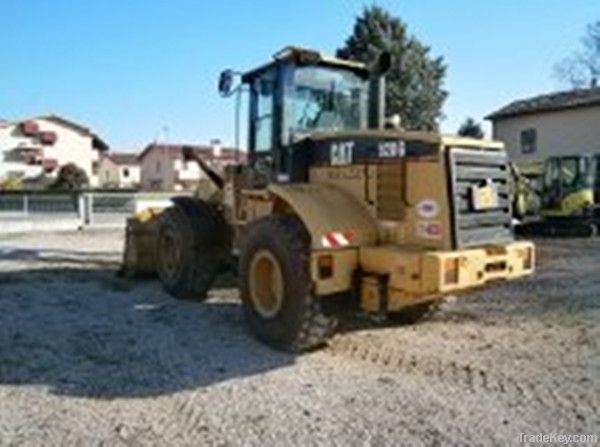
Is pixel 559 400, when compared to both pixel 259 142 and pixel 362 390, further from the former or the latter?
pixel 259 142

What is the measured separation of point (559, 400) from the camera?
6.66 meters

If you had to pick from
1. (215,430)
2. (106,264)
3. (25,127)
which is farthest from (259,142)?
(25,127)

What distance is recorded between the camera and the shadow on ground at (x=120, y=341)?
7.29m

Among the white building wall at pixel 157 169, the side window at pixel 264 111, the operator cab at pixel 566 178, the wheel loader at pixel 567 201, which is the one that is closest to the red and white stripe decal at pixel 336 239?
the side window at pixel 264 111

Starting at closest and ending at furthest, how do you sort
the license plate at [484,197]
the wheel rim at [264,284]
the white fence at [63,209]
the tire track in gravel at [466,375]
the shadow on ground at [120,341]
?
the tire track in gravel at [466,375] < the shadow on ground at [120,341] < the license plate at [484,197] < the wheel rim at [264,284] < the white fence at [63,209]

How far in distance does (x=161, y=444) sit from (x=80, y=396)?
1348 millimetres

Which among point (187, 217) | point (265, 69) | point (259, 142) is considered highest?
point (265, 69)

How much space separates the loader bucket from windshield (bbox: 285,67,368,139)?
14.0 feet

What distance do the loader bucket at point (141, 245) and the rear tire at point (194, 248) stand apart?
1678 millimetres

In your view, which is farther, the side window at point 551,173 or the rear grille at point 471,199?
the side window at point 551,173

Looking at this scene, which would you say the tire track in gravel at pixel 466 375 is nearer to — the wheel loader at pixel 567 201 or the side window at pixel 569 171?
the wheel loader at pixel 567 201

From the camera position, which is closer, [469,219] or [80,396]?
[80,396]

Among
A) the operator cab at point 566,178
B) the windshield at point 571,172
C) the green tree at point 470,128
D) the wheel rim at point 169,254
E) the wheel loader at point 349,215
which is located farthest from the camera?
the green tree at point 470,128

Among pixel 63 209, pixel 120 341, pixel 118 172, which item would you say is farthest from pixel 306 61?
pixel 118 172
